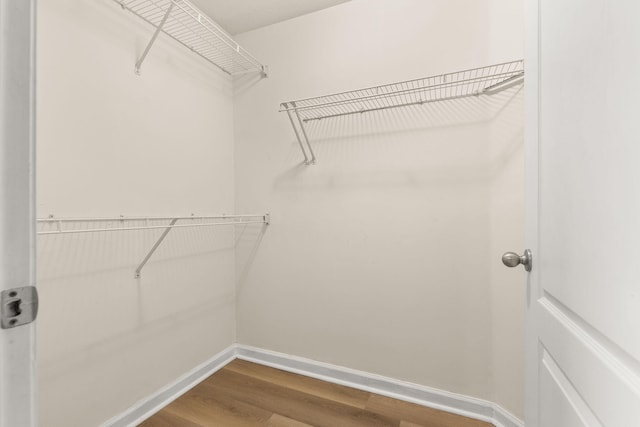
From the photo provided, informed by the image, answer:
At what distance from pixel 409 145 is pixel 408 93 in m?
0.30

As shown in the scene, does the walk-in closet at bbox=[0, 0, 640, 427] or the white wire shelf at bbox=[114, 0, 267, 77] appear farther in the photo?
the white wire shelf at bbox=[114, 0, 267, 77]

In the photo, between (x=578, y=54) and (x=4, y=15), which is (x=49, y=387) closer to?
(x=4, y=15)

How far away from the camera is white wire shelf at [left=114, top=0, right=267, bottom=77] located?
1.41 metres

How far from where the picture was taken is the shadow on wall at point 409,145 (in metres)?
1.43

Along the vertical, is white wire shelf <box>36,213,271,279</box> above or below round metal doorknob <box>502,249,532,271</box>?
above

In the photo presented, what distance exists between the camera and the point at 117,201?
1344mm

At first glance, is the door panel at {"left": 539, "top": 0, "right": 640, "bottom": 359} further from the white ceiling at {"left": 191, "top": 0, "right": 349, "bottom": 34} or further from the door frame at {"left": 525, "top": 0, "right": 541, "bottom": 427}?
the white ceiling at {"left": 191, "top": 0, "right": 349, "bottom": 34}

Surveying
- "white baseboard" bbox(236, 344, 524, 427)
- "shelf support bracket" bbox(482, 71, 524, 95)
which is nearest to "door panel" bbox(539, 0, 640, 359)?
"shelf support bracket" bbox(482, 71, 524, 95)

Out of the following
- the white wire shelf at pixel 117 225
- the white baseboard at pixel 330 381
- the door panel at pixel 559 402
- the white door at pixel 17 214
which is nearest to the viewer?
the white door at pixel 17 214

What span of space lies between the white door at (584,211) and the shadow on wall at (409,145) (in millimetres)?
674

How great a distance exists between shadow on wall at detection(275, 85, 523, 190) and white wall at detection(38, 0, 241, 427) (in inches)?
28.4

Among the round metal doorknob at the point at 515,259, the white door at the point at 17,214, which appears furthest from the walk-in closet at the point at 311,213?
the white door at the point at 17,214

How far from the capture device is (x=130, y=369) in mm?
1393

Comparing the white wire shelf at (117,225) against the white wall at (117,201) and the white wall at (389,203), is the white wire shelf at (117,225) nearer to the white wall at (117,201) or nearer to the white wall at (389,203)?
the white wall at (117,201)
